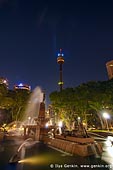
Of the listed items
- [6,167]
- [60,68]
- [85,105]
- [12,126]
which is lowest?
[6,167]

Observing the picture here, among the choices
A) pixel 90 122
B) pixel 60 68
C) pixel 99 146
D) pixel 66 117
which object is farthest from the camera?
pixel 60 68

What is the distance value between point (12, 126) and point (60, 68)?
69588 mm

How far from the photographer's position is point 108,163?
14.0 m

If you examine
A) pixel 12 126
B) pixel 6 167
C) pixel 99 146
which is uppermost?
pixel 12 126

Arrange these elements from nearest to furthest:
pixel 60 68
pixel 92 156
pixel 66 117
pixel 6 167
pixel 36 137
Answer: pixel 6 167
pixel 92 156
pixel 36 137
pixel 66 117
pixel 60 68

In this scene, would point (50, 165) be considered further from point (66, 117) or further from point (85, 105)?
point (66, 117)

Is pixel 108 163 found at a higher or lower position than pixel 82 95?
lower

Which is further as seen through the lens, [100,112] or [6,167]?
[100,112]

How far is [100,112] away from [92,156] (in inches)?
1079

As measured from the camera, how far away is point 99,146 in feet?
59.8

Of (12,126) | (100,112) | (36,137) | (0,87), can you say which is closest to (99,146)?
(36,137)

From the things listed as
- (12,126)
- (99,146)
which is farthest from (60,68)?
(99,146)

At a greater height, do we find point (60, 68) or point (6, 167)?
point (60, 68)

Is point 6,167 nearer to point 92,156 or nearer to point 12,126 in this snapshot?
point 92,156
